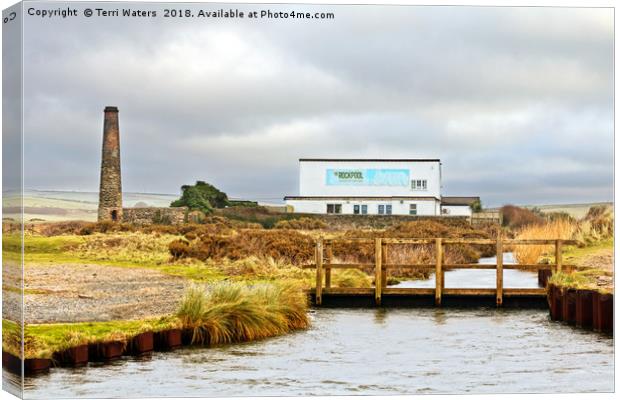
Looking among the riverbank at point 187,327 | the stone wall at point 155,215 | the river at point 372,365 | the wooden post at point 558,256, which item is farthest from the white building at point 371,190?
the riverbank at point 187,327

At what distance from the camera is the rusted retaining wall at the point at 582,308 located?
42.3ft

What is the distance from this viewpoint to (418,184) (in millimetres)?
26750

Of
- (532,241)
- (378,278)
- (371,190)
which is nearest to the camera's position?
(532,241)

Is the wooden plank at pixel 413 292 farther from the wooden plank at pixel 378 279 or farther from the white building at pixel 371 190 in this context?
the white building at pixel 371 190

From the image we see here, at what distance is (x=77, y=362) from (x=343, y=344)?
4.11 metres

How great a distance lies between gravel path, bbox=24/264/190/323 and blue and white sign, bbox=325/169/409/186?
8.08 meters

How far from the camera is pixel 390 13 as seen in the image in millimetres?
9977

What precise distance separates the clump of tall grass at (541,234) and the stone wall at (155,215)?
8.92 m

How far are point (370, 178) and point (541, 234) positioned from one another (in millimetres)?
7378

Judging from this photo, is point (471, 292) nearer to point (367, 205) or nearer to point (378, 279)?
point (378, 279)

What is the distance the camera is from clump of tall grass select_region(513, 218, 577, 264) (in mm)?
20303

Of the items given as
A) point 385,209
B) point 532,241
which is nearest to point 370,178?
point 385,209

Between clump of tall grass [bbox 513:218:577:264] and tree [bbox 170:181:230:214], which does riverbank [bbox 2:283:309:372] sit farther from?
tree [bbox 170:181:230:214]

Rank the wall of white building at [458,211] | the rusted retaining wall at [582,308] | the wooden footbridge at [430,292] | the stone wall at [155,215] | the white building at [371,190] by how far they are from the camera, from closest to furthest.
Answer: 1. the rusted retaining wall at [582,308]
2. the wooden footbridge at [430,292]
3. the stone wall at [155,215]
4. the white building at [371,190]
5. the wall of white building at [458,211]
